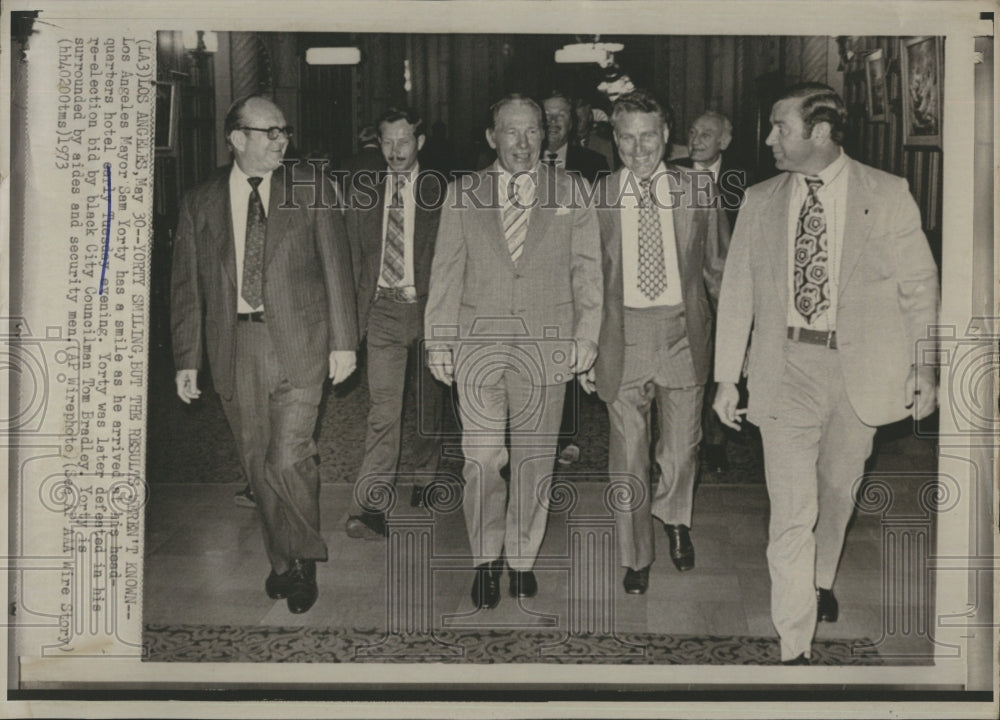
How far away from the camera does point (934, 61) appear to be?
10.2 feet

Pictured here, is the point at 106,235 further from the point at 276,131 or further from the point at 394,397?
the point at 394,397

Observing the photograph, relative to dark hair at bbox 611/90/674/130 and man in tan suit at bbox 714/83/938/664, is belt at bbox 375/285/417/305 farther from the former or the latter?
man in tan suit at bbox 714/83/938/664

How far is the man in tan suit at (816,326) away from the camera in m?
2.99

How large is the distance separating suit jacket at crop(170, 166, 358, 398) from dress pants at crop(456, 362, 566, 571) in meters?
0.42

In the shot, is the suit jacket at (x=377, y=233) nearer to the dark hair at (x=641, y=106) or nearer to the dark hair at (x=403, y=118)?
the dark hair at (x=403, y=118)

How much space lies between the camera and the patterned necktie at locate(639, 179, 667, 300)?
310cm

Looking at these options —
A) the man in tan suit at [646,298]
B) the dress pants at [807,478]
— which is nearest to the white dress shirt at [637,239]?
the man in tan suit at [646,298]

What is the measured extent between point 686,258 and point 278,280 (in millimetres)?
1132

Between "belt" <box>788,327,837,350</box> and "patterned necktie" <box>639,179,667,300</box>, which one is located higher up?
"patterned necktie" <box>639,179,667,300</box>

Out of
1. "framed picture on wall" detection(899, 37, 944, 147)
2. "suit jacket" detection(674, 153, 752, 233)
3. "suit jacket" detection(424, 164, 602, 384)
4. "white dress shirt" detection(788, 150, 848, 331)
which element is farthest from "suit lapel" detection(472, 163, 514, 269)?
"framed picture on wall" detection(899, 37, 944, 147)

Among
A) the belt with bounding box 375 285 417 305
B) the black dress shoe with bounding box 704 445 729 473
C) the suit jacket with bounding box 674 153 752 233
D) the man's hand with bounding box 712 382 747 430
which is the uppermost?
the suit jacket with bounding box 674 153 752 233

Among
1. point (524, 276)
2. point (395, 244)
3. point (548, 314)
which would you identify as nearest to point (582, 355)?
point (548, 314)

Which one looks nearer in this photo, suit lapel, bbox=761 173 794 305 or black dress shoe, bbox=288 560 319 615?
suit lapel, bbox=761 173 794 305

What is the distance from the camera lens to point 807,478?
9.96 ft
